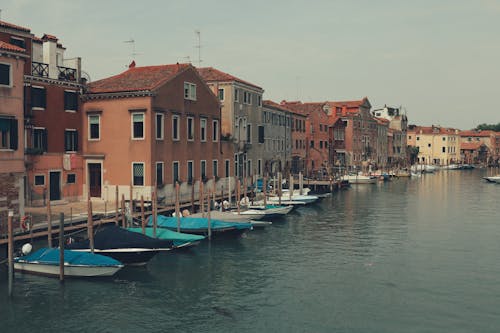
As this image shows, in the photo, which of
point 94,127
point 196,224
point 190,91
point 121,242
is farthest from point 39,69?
point 121,242

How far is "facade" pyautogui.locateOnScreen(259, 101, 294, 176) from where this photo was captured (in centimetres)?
5662

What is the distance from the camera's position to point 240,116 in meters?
49.7

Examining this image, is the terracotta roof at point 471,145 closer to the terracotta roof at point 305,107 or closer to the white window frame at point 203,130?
the terracotta roof at point 305,107

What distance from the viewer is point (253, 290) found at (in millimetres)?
20359

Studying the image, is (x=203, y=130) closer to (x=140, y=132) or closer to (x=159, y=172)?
(x=159, y=172)

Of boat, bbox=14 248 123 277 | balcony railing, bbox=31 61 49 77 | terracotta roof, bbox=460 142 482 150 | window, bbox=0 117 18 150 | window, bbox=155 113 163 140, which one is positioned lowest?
boat, bbox=14 248 123 277

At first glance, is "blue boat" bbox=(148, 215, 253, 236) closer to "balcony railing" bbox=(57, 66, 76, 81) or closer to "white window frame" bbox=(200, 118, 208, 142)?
"white window frame" bbox=(200, 118, 208, 142)

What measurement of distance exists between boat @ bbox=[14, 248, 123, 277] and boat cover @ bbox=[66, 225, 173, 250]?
1.27 metres

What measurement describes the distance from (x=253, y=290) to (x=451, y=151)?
133 m

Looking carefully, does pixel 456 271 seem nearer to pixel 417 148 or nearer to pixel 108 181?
pixel 108 181

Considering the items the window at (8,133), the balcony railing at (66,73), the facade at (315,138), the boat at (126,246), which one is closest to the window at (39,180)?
the balcony railing at (66,73)

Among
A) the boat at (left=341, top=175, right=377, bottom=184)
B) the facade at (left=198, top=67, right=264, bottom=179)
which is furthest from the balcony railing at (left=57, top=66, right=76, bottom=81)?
the boat at (left=341, top=175, right=377, bottom=184)

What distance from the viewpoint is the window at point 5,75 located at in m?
24.7

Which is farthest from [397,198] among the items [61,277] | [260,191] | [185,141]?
[61,277]
